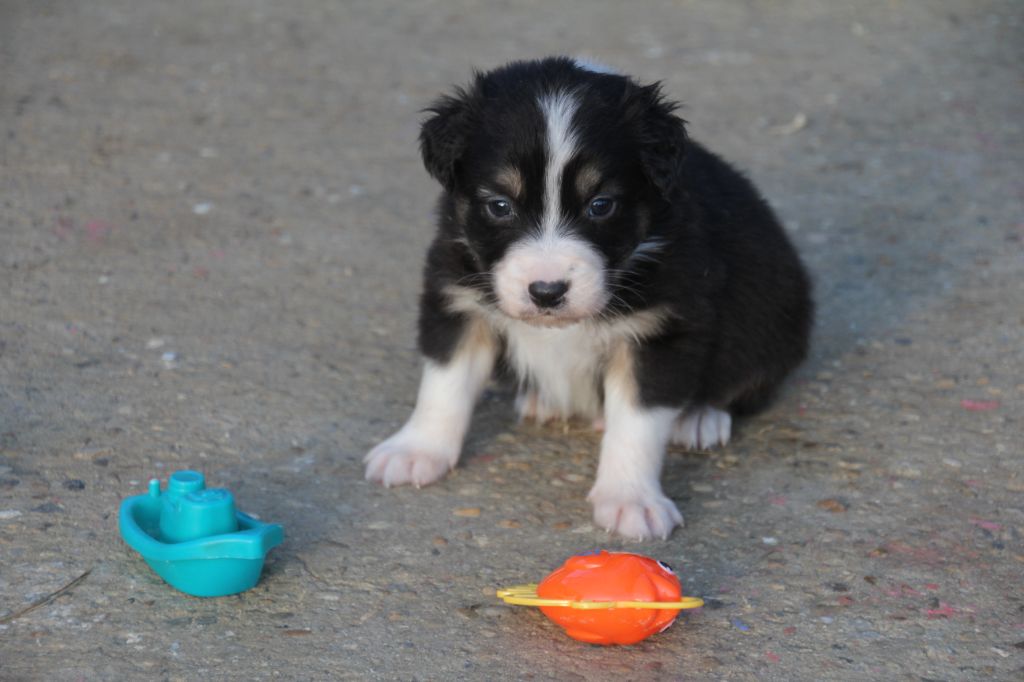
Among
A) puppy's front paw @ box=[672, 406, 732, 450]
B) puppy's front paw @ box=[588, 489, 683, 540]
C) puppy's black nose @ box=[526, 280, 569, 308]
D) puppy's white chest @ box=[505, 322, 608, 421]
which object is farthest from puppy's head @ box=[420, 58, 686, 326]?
puppy's front paw @ box=[672, 406, 732, 450]

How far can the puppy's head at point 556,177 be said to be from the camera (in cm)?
338

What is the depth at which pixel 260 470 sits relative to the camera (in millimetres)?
3803

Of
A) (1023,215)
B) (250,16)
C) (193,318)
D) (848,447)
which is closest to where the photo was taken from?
(848,447)

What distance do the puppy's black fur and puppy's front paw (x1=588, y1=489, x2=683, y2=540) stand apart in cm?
28

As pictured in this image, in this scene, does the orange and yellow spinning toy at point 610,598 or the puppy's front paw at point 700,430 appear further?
the puppy's front paw at point 700,430

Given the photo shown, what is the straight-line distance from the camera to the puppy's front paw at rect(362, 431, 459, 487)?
377 centimetres

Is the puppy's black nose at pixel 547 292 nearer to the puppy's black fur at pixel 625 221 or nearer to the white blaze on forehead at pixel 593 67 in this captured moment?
the puppy's black fur at pixel 625 221

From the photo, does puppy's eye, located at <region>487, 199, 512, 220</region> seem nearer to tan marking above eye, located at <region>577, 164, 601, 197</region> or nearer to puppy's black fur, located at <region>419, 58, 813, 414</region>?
puppy's black fur, located at <region>419, 58, 813, 414</region>

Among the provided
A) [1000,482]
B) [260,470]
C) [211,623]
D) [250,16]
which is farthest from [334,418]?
[250,16]

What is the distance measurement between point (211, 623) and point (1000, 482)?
2.28 metres

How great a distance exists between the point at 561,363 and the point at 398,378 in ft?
2.70

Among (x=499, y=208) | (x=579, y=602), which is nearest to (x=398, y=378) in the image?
(x=499, y=208)

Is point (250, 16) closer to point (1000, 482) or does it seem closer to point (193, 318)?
point (193, 318)

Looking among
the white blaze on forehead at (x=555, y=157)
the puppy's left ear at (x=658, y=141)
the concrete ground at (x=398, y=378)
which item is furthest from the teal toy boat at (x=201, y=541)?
the puppy's left ear at (x=658, y=141)
